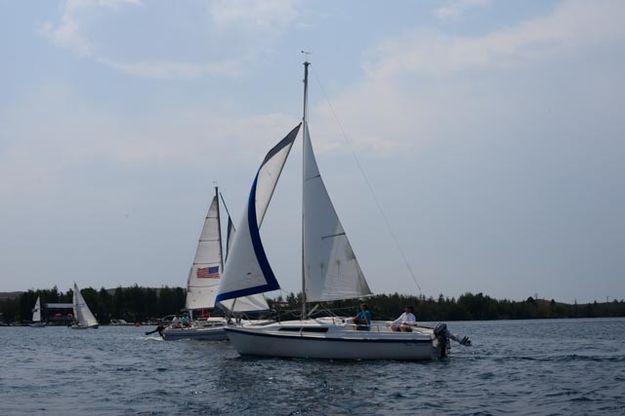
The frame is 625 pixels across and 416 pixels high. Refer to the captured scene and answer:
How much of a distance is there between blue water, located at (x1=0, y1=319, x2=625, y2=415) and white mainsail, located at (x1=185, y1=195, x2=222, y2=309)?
20.2 metres

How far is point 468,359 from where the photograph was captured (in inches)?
1500

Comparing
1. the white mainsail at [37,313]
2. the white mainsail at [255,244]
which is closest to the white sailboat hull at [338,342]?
the white mainsail at [255,244]

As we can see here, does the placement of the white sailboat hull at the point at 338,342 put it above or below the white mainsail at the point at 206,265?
below

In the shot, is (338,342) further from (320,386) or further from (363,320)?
(320,386)

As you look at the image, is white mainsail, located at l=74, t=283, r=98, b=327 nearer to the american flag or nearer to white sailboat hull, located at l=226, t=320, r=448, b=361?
the american flag

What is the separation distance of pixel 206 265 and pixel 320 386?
35.7 meters

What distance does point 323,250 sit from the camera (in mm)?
36188

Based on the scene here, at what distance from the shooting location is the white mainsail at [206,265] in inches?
2445

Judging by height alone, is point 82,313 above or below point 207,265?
below

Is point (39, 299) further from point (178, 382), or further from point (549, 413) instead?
point (549, 413)

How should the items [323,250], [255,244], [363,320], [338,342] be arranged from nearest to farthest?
[338,342] < [363,320] < [323,250] < [255,244]

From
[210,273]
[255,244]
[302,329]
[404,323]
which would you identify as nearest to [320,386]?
[302,329]

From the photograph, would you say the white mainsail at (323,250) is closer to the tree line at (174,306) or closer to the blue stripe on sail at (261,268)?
the blue stripe on sail at (261,268)

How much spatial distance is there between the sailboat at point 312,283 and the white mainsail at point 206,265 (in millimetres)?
25409
